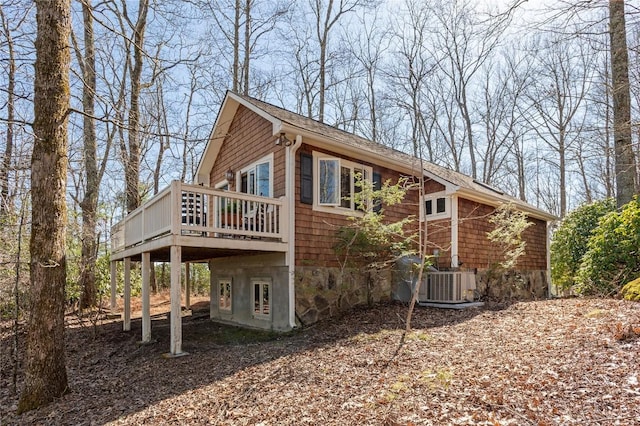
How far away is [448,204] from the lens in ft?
37.0

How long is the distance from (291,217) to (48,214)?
4.42 m

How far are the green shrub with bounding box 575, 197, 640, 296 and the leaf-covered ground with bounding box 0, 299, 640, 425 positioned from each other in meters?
1.81

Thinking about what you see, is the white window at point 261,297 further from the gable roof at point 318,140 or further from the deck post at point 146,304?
the gable roof at point 318,140

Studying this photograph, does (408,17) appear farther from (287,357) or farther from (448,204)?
(287,357)

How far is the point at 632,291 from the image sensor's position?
7941 mm

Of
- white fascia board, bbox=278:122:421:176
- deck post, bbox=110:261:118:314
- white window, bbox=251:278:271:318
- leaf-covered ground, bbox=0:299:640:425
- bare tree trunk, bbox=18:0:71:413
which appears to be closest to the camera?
leaf-covered ground, bbox=0:299:640:425

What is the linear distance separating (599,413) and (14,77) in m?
9.71

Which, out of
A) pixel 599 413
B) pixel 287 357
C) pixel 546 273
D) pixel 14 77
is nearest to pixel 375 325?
pixel 287 357

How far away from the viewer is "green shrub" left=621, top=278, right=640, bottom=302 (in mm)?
7742

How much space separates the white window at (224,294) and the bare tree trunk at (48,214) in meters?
5.53

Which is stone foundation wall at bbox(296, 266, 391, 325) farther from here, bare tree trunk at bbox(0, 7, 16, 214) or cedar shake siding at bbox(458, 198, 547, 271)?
bare tree trunk at bbox(0, 7, 16, 214)

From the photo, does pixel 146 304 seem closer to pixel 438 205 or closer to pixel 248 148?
pixel 248 148

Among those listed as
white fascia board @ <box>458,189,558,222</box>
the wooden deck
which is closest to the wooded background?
white fascia board @ <box>458,189,558,222</box>

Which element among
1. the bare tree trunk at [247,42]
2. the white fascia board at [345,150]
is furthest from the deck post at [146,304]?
the bare tree trunk at [247,42]
